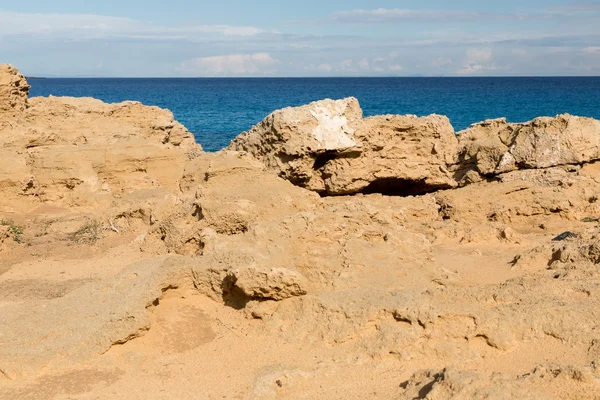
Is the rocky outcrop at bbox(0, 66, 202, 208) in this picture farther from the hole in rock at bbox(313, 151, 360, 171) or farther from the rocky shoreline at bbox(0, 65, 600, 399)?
the hole in rock at bbox(313, 151, 360, 171)

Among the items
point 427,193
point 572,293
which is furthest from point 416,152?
point 572,293

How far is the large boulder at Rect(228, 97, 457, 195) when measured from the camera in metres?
10.2

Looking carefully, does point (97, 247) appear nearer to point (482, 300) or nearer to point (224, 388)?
point (224, 388)

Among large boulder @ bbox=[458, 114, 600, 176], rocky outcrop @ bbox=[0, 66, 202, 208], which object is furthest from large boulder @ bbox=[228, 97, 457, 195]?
rocky outcrop @ bbox=[0, 66, 202, 208]

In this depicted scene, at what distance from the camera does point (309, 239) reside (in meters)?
6.35

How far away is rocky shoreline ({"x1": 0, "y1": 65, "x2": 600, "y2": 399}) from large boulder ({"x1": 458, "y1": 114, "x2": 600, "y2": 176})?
27 millimetres

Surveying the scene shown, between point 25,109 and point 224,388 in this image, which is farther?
point 25,109

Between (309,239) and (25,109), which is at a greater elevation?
(25,109)

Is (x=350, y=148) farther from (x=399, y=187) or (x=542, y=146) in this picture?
(x=542, y=146)

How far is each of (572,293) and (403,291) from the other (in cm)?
138

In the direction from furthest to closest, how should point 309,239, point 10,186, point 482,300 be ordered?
point 10,186 → point 309,239 → point 482,300

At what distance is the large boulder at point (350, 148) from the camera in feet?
33.6

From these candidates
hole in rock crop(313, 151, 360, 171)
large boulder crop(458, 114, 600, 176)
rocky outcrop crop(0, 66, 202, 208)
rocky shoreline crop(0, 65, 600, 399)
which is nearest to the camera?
rocky shoreline crop(0, 65, 600, 399)

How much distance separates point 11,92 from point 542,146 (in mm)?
9163
